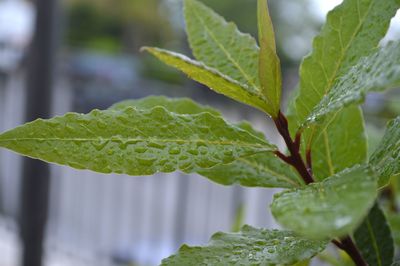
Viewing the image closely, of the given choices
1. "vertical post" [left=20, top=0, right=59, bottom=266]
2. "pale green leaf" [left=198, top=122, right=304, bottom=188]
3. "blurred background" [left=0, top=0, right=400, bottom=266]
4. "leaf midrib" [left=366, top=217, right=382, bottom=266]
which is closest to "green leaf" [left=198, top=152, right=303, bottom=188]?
"pale green leaf" [left=198, top=122, right=304, bottom=188]

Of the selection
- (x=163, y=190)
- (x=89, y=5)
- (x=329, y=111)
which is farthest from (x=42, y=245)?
(x=89, y=5)

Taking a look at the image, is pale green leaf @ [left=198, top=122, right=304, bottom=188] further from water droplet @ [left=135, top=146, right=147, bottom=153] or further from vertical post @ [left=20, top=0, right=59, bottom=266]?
vertical post @ [left=20, top=0, right=59, bottom=266]

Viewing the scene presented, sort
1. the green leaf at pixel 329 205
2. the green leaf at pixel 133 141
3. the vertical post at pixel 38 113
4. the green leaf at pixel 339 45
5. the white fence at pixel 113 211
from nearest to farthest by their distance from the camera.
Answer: the green leaf at pixel 329 205
the green leaf at pixel 133 141
the green leaf at pixel 339 45
the vertical post at pixel 38 113
the white fence at pixel 113 211

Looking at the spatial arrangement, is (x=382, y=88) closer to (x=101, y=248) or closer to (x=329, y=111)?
(x=329, y=111)

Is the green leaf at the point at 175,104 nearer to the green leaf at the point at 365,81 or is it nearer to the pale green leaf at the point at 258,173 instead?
the pale green leaf at the point at 258,173

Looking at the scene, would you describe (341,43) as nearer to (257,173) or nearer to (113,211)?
(257,173)

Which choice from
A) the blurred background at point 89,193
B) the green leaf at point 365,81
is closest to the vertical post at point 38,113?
the blurred background at point 89,193
